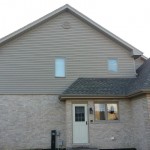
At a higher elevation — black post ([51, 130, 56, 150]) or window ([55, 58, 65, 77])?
window ([55, 58, 65, 77])

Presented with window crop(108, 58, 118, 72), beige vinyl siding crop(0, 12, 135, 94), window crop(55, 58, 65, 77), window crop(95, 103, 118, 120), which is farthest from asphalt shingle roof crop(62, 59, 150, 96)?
window crop(55, 58, 65, 77)

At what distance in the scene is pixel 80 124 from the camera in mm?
13773

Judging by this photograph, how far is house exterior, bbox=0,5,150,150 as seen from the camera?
13.6m

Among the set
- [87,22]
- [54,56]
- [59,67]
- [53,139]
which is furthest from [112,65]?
[53,139]

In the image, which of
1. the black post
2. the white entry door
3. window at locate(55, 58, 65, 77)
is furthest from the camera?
window at locate(55, 58, 65, 77)

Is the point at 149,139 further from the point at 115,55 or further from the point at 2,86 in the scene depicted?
the point at 2,86

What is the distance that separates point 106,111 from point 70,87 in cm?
261

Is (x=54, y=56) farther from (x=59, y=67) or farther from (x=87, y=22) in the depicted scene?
(x=87, y=22)

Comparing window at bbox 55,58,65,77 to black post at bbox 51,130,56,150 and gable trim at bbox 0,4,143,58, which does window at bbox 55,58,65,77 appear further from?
black post at bbox 51,130,56,150

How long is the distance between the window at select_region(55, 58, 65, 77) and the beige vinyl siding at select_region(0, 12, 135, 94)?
0.21 metres

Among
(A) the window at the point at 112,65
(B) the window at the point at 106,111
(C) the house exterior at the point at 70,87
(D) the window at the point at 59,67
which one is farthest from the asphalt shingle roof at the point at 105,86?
(D) the window at the point at 59,67

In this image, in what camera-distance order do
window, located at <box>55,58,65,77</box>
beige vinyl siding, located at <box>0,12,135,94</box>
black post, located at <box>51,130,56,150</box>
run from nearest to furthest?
black post, located at <box>51,130,56,150</box> → beige vinyl siding, located at <box>0,12,135,94</box> → window, located at <box>55,58,65,77</box>

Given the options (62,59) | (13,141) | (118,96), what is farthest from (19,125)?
(118,96)

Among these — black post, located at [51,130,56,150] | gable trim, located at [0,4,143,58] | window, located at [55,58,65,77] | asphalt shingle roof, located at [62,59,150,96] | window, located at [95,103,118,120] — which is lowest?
black post, located at [51,130,56,150]
